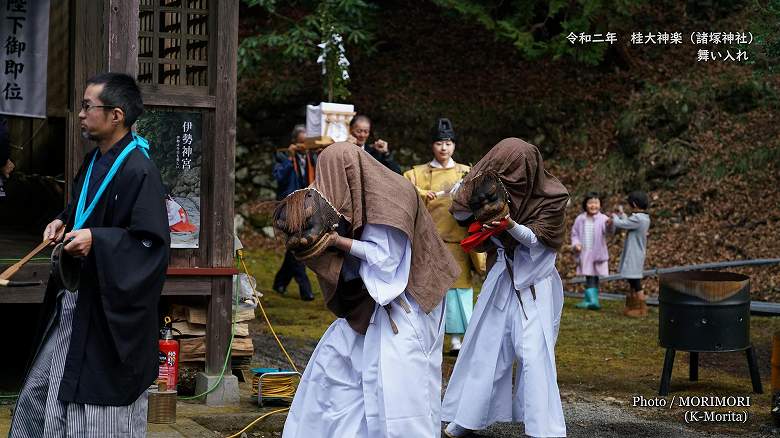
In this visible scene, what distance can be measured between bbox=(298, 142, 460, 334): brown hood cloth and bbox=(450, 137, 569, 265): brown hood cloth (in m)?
1.42

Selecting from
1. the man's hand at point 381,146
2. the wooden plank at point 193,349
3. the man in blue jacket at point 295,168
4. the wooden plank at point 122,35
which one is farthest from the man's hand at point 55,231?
the man in blue jacket at point 295,168

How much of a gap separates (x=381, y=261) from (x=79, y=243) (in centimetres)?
166

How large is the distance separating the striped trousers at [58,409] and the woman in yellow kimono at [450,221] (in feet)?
19.9

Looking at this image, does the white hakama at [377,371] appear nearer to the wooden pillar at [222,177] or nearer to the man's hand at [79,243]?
the man's hand at [79,243]

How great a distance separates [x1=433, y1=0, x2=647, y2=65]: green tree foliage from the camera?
62.6ft

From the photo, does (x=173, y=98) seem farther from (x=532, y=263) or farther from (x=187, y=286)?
(x=532, y=263)

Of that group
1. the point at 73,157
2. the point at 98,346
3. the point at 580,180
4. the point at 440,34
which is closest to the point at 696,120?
the point at 580,180

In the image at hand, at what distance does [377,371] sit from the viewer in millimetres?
5879

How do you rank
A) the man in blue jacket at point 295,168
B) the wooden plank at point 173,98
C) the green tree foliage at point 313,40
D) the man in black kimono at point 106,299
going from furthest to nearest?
the green tree foliage at point 313,40 → the man in blue jacket at point 295,168 → the wooden plank at point 173,98 → the man in black kimono at point 106,299

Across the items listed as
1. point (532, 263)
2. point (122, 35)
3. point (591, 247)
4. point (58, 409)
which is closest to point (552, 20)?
point (591, 247)

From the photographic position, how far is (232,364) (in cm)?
880

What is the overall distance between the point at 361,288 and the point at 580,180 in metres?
13.5

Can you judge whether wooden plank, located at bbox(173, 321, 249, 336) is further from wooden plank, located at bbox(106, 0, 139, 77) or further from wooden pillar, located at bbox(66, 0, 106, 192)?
wooden plank, located at bbox(106, 0, 139, 77)

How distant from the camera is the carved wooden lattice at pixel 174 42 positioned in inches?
322
